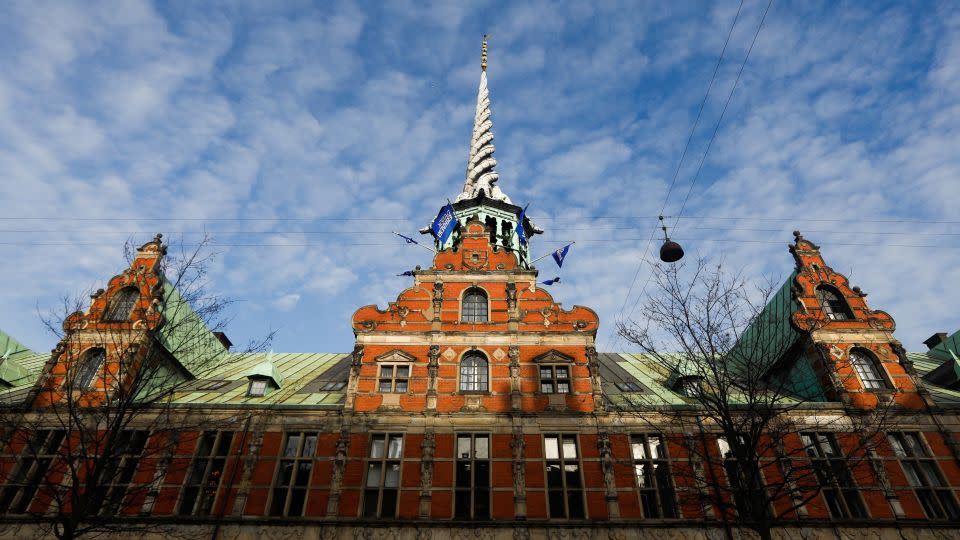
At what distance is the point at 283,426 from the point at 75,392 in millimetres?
8775

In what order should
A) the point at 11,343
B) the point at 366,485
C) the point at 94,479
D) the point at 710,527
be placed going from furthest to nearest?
the point at 11,343 → the point at 366,485 → the point at 710,527 → the point at 94,479

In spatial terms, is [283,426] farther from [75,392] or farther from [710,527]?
[710,527]

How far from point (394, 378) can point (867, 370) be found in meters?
20.1

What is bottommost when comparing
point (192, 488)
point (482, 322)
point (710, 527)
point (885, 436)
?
point (710, 527)

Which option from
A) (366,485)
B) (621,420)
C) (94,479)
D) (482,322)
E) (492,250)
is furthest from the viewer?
(492,250)

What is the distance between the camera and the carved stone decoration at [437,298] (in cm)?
2441

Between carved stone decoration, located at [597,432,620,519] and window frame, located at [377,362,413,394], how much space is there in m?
7.89

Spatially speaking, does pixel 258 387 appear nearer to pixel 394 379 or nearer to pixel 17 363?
pixel 394 379

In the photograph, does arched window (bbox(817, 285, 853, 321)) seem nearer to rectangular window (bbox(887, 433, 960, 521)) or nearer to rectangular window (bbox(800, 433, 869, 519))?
rectangular window (bbox(887, 433, 960, 521))

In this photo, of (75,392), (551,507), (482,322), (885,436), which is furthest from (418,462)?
(885,436)

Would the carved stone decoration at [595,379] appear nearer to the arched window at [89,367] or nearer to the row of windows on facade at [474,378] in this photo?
the row of windows on facade at [474,378]

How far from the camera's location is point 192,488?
65.9ft

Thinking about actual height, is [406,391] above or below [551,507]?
above

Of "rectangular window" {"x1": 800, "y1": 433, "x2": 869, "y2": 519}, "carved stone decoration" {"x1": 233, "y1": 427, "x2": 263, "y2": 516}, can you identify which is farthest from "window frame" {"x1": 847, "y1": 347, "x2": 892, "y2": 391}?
"carved stone decoration" {"x1": 233, "y1": 427, "x2": 263, "y2": 516}
